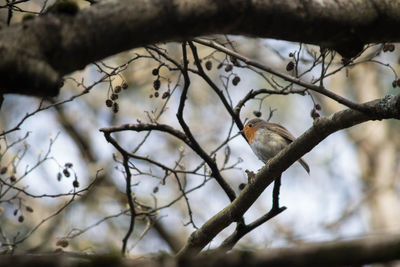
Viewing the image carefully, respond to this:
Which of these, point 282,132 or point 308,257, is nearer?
point 308,257

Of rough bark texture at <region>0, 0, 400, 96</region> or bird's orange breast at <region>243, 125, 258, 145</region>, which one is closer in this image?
rough bark texture at <region>0, 0, 400, 96</region>

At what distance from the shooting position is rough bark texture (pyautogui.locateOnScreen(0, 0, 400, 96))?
1.86 metres

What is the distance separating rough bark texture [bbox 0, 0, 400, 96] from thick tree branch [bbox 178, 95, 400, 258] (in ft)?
2.17

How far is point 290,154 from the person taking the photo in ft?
9.89

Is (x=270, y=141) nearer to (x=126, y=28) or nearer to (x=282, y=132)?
(x=282, y=132)

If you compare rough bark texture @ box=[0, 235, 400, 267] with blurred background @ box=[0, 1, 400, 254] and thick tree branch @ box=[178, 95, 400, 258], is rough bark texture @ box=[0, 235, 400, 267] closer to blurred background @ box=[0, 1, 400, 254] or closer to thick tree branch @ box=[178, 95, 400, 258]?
thick tree branch @ box=[178, 95, 400, 258]

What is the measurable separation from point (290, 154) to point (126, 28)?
4.95ft

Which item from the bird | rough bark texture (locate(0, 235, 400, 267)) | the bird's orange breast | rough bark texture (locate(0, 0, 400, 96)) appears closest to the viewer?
rough bark texture (locate(0, 235, 400, 267))

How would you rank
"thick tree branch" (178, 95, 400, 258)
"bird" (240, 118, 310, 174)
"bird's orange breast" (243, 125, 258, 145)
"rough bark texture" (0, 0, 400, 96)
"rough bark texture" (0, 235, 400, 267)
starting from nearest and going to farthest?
"rough bark texture" (0, 235, 400, 267)
"rough bark texture" (0, 0, 400, 96)
"thick tree branch" (178, 95, 400, 258)
"bird" (240, 118, 310, 174)
"bird's orange breast" (243, 125, 258, 145)

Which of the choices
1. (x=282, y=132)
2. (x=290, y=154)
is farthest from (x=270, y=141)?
(x=290, y=154)

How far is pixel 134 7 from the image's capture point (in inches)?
75.6

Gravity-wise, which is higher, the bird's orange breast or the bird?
A: the bird's orange breast

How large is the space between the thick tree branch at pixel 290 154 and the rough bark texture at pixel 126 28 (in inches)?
26.0

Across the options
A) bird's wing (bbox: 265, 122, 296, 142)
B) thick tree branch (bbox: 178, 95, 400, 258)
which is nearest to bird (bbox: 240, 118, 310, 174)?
bird's wing (bbox: 265, 122, 296, 142)
